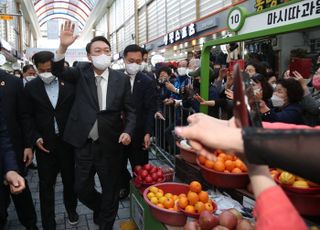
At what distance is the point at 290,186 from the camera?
187 cm

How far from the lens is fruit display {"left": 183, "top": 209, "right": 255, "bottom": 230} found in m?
2.16

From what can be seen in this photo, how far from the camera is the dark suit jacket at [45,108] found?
3.48 meters

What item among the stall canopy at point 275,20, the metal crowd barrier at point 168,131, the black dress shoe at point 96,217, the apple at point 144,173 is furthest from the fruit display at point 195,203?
the metal crowd barrier at point 168,131

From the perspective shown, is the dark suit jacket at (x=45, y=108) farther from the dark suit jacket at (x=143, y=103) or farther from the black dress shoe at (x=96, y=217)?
the dark suit jacket at (x=143, y=103)

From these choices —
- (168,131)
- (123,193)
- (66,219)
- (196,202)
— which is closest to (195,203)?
(196,202)

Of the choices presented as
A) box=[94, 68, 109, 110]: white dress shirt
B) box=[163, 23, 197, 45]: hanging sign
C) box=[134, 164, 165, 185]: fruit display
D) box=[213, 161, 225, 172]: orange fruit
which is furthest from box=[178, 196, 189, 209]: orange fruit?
box=[163, 23, 197, 45]: hanging sign

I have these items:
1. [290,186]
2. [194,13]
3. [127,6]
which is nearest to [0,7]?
[127,6]

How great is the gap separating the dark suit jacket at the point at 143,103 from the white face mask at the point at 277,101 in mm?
1522

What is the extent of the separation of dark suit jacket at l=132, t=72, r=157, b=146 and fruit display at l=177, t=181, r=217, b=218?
1728mm

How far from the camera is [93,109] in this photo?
10.8 ft

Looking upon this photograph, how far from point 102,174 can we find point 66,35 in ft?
4.67

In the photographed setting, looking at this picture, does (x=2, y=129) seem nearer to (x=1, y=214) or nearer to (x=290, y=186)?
(x=1, y=214)

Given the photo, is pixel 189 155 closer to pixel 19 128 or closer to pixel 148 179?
pixel 148 179

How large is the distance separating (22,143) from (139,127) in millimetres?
1507
